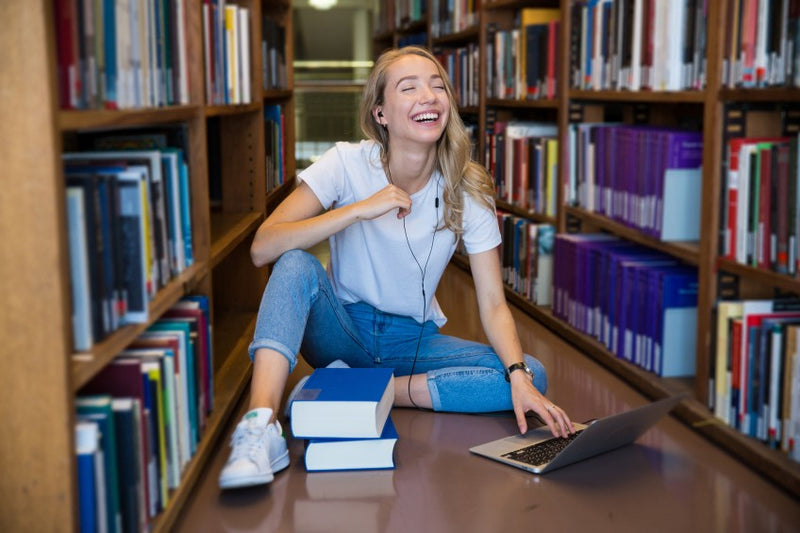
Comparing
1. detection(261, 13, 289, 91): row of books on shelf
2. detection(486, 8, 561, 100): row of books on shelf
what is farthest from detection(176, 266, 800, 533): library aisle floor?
detection(261, 13, 289, 91): row of books on shelf

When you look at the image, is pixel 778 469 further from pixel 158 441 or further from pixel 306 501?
pixel 158 441

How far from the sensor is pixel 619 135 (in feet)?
8.77

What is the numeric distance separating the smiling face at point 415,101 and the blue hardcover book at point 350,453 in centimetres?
69

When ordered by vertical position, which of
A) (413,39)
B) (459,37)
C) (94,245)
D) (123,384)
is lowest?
(123,384)

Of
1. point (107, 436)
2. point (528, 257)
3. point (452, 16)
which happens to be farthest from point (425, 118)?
point (452, 16)

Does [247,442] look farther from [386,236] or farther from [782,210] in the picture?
[782,210]

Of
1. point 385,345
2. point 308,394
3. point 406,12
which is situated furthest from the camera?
point 406,12

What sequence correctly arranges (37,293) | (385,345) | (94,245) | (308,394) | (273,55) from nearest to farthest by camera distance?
(37,293)
(94,245)
(308,394)
(385,345)
(273,55)

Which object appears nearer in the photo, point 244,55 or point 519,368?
point 519,368

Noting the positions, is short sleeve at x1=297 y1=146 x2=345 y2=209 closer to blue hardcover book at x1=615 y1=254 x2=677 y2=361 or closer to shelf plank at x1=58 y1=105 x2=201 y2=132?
shelf plank at x1=58 y1=105 x2=201 y2=132

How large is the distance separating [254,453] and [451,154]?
873 millimetres

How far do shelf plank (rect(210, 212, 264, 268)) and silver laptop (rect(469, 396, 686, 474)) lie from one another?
742 millimetres

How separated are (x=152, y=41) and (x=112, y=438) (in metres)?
0.71

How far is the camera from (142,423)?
135 cm
